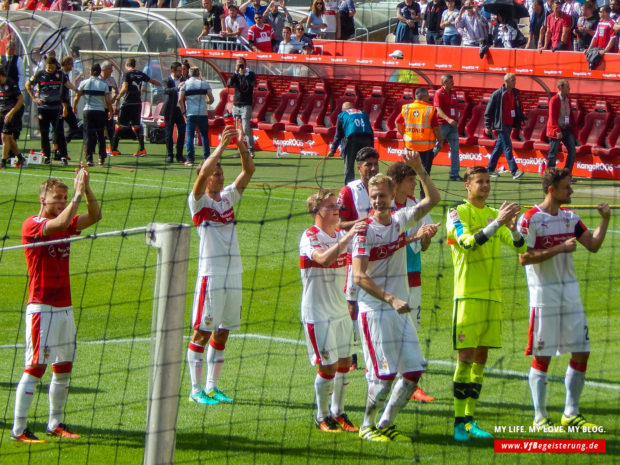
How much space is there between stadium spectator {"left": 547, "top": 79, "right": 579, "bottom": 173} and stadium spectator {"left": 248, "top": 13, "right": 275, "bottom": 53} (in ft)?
30.8

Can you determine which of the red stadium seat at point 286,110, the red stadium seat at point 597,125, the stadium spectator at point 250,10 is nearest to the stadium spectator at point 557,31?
the red stadium seat at point 597,125

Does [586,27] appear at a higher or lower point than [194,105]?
higher

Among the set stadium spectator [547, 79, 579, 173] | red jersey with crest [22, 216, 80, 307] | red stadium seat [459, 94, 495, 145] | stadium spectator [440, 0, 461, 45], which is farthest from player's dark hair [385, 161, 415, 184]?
stadium spectator [440, 0, 461, 45]

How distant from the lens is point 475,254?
7.52m

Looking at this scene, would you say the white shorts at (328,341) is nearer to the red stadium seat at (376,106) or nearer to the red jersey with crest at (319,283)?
the red jersey with crest at (319,283)

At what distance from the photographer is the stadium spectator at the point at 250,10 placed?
26375 mm

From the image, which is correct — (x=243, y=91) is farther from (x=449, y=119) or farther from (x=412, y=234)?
(x=412, y=234)

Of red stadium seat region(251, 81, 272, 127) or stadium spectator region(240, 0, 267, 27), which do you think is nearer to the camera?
red stadium seat region(251, 81, 272, 127)

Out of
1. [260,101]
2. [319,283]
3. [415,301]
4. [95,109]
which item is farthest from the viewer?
[260,101]

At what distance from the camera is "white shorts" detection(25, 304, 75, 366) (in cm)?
729

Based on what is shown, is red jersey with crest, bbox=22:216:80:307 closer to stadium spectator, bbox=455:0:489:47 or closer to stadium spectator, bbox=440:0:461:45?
stadium spectator, bbox=455:0:489:47

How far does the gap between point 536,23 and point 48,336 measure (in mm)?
18917

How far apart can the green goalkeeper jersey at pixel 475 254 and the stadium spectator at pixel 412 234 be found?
7.0 inches

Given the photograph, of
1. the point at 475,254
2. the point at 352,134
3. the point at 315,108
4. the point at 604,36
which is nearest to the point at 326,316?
the point at 475,254
